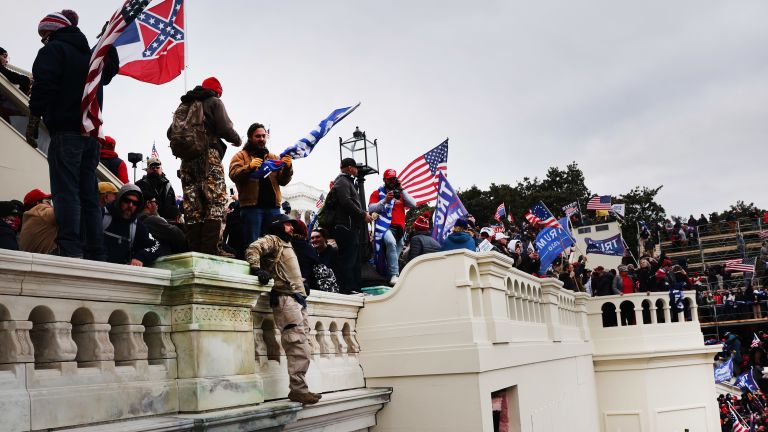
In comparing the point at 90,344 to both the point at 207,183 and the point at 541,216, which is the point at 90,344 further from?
the point at 541,216

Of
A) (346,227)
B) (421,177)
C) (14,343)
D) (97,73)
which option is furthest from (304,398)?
(421,177)

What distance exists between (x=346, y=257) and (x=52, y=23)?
4751 millimetres

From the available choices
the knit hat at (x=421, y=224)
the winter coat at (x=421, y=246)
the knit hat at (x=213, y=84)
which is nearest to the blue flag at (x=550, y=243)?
the knit hat at (x=421, y=224)

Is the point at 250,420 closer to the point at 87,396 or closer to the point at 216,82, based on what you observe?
the point at 87,396

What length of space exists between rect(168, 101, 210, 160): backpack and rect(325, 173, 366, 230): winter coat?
3.31 meters

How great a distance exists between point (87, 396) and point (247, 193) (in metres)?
3.04

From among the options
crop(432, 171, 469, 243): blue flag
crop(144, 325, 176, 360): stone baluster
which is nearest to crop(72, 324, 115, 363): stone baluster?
crop(144, 325, 176, 360): stone baluster

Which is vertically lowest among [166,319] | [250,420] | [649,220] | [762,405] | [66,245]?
[762,405]

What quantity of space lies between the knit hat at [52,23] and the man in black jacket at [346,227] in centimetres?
433

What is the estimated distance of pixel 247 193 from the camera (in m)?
7.41

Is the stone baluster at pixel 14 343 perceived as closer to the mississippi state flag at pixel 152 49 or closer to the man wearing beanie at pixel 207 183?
the man wearing beanie at pixel 207 183

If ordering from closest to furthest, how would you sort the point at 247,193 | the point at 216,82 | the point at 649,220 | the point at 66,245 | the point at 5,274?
the point at 5,274, the point at 66,245, the point at 216,82, the point at 247,193, the point at 649,220

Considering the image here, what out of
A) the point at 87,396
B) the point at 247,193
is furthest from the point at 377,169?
the point at 87,396

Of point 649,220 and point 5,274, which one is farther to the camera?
point 649,220
